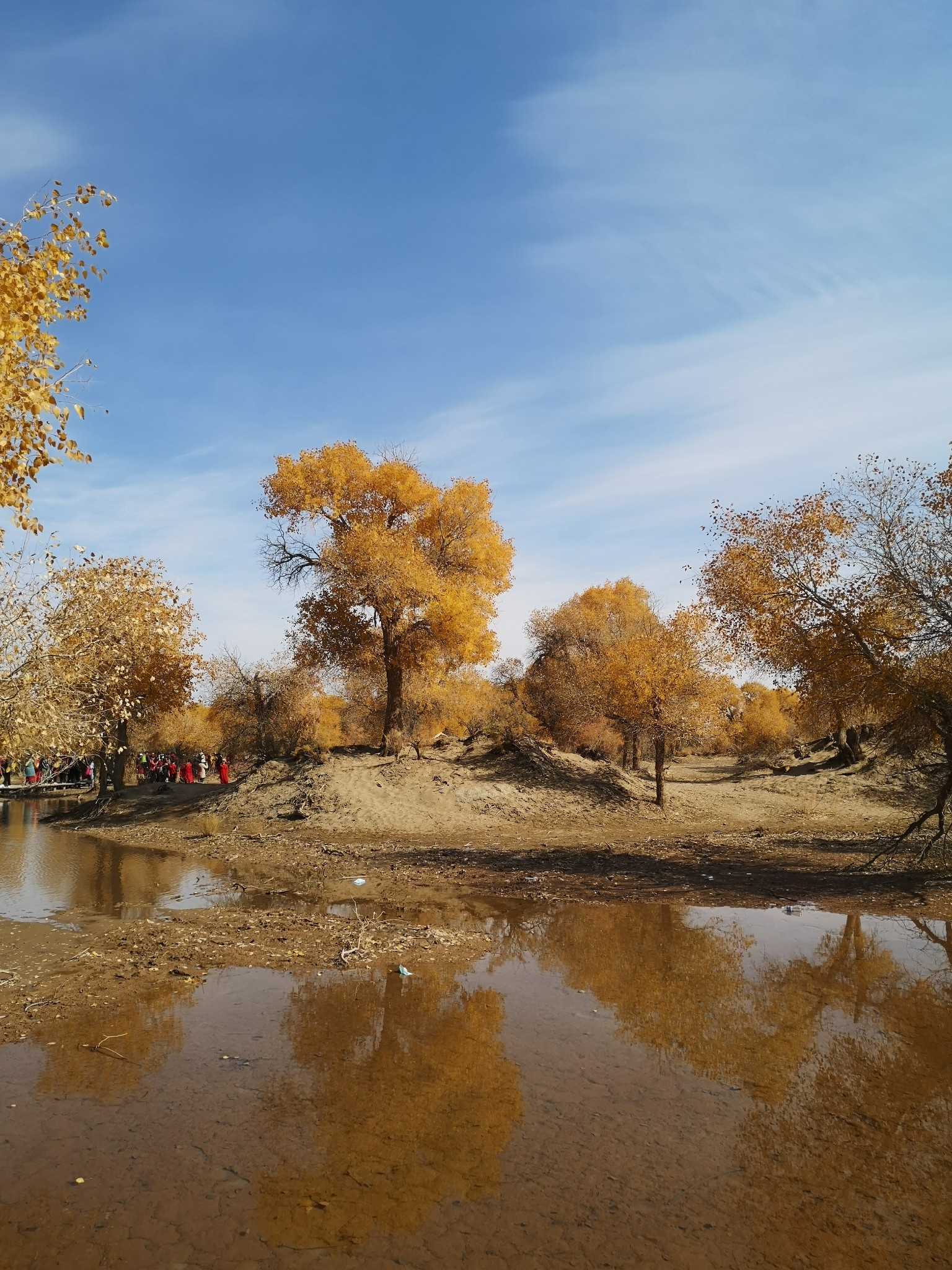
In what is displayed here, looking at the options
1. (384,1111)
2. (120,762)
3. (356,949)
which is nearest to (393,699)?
(120,762)

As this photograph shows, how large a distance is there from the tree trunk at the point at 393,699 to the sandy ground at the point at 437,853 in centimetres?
132

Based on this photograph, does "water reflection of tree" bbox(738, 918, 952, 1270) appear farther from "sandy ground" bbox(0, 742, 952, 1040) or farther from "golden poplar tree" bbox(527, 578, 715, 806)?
"golden poplar tree" bbox(527, 578, 715, 806)

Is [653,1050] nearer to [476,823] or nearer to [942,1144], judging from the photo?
[942,1144]

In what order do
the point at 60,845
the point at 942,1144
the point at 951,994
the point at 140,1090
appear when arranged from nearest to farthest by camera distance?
1. the point at 942,1144
2. the point at 140,1090
3. the point at 951,994
4. the point at 60,845

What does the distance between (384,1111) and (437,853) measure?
13.2 m

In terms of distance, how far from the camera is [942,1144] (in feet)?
16.9

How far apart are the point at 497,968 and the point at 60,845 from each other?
17.4 metres

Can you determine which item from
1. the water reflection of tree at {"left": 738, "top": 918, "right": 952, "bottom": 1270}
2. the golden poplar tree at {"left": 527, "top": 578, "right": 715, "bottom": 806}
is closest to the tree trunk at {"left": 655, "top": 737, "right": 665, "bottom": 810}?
the golden poplar tree at {"left": 527, "top": 578, "right": 715, "bottom": 806}

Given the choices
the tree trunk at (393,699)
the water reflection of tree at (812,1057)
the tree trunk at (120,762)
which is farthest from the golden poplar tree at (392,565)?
Answer: the water reflection of tree at (812,1057)

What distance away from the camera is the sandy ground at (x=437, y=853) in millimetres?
9570

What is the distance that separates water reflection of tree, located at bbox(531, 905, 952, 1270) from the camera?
14.4 ft

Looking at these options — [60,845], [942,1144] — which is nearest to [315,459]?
[60,845]

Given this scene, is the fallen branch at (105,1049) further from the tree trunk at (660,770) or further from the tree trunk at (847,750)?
the tree trunk at (847,750)

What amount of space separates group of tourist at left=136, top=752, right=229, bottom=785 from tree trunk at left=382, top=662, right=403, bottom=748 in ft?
32.2
